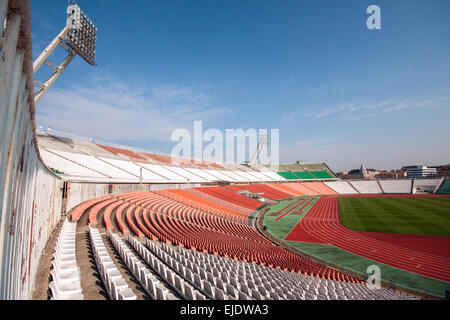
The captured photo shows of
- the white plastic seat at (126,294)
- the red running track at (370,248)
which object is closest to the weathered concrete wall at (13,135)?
the white plastic seat at (126,294)

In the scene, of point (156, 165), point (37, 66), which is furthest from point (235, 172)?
point (37, 66)

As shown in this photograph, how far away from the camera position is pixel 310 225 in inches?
989

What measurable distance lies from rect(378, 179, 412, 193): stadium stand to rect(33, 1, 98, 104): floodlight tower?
76453 mm

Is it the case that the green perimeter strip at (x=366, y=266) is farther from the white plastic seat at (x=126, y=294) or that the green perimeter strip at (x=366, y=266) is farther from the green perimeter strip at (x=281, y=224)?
the white plastic seat at (x=126, y=294)

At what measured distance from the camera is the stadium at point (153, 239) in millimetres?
3297

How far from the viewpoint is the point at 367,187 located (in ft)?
222

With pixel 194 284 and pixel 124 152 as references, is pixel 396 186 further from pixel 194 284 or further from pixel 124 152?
pixel 194 284

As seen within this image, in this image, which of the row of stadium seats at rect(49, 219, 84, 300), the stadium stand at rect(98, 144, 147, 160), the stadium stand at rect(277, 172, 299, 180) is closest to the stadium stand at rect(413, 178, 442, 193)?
the stadium stand at rect(277, 172, 299, 180)

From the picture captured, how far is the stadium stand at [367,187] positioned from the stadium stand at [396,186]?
1547mm

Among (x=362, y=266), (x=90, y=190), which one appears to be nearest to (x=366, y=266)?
(x=362, y=266)

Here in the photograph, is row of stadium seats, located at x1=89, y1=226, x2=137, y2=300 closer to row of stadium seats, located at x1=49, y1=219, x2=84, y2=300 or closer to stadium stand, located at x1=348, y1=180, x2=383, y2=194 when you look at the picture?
row of stadium seats, located at x1=49, y1=219, x2=84, y2=300

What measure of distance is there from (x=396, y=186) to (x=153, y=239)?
75894 millimetres
